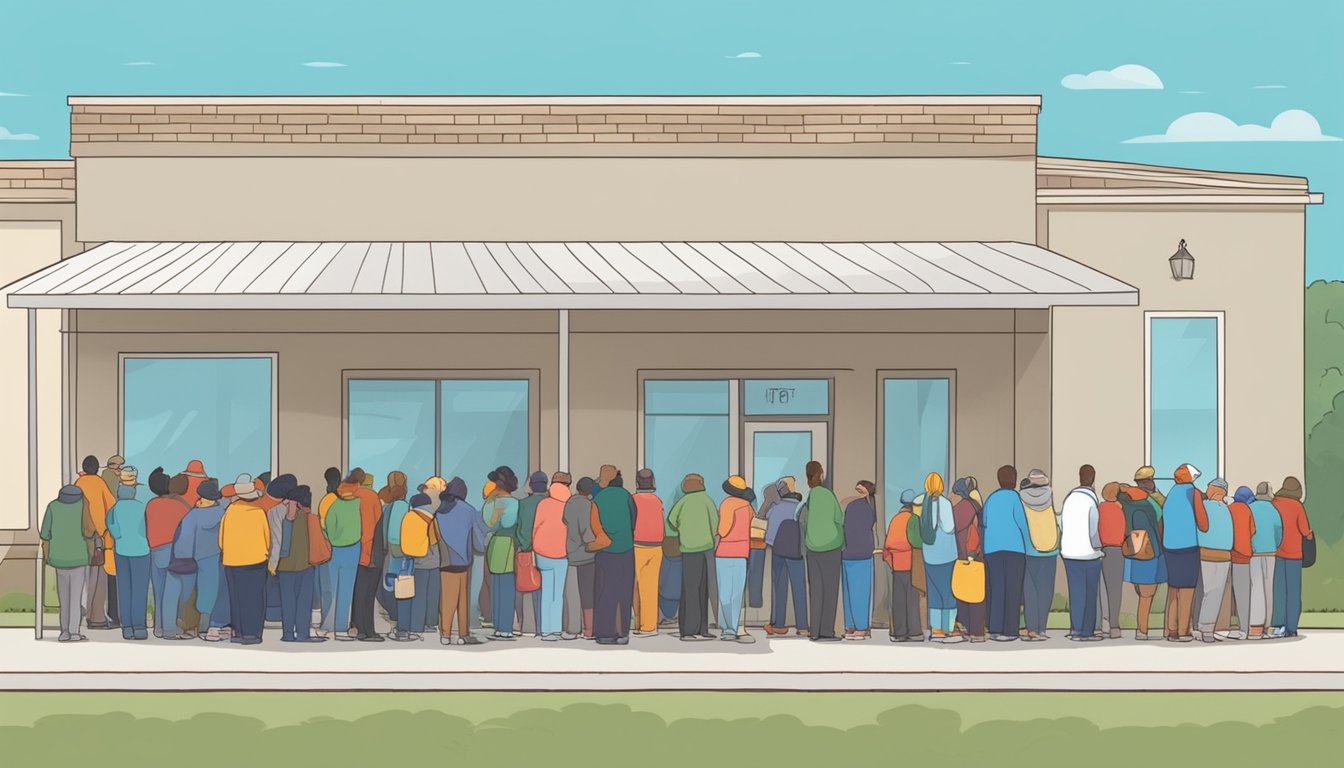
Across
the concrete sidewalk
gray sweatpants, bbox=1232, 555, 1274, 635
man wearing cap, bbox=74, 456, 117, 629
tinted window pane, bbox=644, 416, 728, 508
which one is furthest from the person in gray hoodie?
gray sweatpants, bbox=1232, 555, 1274, 635

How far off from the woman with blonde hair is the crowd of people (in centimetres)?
2

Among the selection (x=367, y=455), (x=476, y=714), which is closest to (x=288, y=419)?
(x=367, y=455)

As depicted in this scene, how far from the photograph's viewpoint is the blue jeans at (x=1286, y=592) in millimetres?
18688

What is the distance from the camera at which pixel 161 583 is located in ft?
59.5

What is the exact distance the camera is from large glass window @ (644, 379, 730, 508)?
71.1 feet

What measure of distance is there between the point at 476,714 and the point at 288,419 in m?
8.26

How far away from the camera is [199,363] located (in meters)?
21.8

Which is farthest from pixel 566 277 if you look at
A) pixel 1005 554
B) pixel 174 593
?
pixel 1005 554

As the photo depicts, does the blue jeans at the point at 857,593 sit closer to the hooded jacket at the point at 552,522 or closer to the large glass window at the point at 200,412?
the hooded jacket at the point at 552,522

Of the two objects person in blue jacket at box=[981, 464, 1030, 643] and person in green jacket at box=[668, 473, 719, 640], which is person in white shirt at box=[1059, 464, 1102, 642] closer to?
person in blue jacket at box=[981, 464, 1030, 643]

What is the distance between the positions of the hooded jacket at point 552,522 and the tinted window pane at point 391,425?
4.21 metres

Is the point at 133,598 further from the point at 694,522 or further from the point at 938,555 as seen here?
the point at 938,555

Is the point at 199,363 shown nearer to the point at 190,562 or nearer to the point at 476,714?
the point at 190,562

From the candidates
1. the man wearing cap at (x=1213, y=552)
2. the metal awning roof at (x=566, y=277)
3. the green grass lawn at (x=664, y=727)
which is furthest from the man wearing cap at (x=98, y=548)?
the man wearing cap at (x=1213, y=552)
